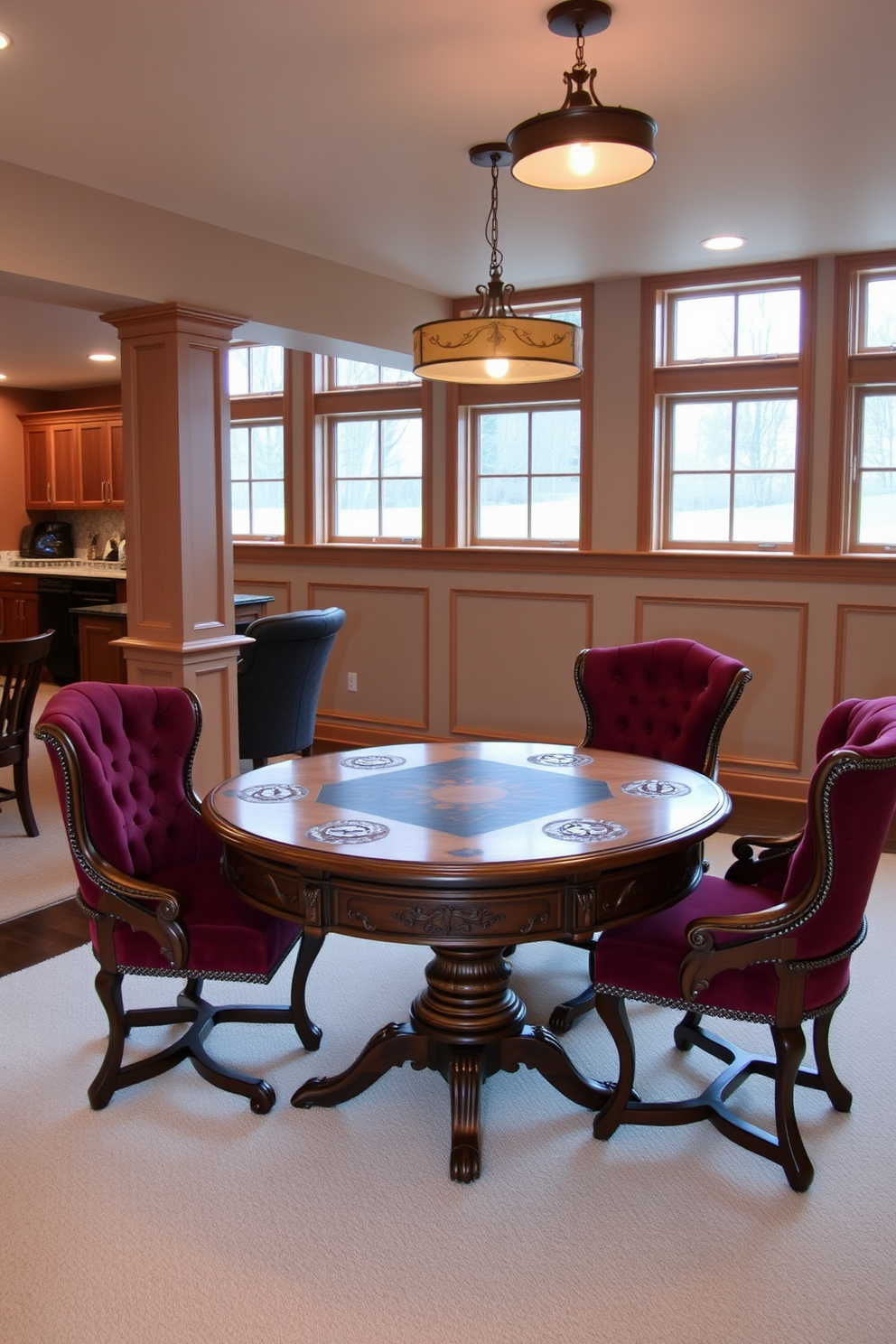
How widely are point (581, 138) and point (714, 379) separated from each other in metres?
3.16

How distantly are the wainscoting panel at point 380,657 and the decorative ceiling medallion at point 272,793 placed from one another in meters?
3.45

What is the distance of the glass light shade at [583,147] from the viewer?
2193 millimetres

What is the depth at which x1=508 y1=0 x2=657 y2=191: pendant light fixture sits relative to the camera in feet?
7.20

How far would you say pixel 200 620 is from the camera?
4176 mm

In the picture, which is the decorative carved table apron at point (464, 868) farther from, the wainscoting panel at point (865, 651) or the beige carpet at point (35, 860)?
the wainscoting panel at point (865, 651)

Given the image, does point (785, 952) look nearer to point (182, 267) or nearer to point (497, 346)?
point (497, 346)

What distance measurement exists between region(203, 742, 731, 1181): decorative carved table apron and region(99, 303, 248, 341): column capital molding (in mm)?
1925

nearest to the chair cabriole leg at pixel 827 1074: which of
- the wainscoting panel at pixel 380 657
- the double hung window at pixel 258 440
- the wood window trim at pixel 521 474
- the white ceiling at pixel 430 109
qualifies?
the white ceiling at pixel 430 109

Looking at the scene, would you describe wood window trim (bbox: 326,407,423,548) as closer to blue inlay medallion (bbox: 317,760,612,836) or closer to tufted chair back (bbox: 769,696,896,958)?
blue inlay medallion (bbox: 317,760,612,836)

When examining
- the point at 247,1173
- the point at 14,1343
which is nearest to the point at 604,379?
the point at 247,1173

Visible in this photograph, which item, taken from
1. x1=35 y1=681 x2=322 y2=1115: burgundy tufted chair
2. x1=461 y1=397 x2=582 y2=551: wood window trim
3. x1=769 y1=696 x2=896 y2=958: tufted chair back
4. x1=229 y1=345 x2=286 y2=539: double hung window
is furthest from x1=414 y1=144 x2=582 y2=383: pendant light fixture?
x1=229 y1=345 x2=286 y2=539: double hung window

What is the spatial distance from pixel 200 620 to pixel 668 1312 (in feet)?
9.72

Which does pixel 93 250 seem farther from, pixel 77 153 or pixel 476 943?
pixel 476 943

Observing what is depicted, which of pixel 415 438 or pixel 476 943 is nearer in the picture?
pixel 476 943
